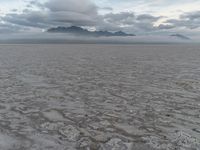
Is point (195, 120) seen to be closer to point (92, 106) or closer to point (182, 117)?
point (182, 117)

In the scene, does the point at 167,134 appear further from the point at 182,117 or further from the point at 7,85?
the point at 7,85

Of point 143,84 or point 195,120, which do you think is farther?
point 143,84

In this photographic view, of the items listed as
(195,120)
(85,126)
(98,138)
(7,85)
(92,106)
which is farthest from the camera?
(7,85)

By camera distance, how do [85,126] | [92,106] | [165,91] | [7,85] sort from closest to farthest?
[85,126]
[92,106]
[165,91]
[7,85]

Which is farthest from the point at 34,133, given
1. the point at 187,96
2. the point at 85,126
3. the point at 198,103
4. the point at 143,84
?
the point at 143,84

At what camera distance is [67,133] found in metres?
8.37

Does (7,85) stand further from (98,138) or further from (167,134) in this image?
(167,134)

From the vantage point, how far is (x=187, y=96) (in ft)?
45.8

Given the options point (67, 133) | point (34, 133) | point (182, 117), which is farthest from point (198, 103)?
point (34, 133)

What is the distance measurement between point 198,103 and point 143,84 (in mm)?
5545

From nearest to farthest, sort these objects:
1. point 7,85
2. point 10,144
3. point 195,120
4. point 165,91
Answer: point 10,144 → point 195,120 → point 165,91 → point 7,85

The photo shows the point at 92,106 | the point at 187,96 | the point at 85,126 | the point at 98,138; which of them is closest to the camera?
the point at 98,138

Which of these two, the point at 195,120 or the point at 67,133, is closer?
the point at 67,133

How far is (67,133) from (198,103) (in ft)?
24.5
